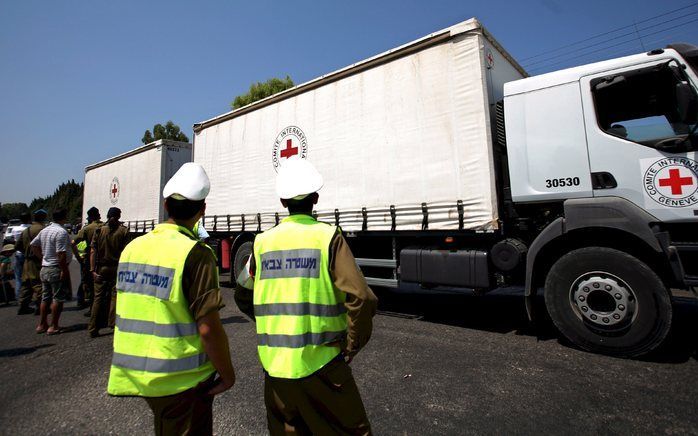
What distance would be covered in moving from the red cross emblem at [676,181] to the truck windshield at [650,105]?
0.22m

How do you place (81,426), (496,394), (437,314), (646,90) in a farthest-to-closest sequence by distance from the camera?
1. (437,314)
2. (646,90)
3. (496,394)
4. (81,426)

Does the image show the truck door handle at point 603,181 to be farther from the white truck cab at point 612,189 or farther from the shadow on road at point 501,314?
the shadow on road at point 501,314

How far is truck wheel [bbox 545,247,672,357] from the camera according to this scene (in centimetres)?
320

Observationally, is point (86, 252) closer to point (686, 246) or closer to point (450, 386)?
point (450, 386)

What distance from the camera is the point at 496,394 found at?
275cm

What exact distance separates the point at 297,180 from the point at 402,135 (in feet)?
11.5

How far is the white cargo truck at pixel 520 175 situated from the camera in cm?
331

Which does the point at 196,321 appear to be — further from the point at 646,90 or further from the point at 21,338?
the point at 21,338

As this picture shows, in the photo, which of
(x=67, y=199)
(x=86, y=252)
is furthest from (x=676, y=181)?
(x=67, y=199)

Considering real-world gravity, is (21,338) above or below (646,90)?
below

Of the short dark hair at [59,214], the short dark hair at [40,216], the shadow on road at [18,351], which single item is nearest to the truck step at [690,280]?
the shadow on road at [18,351]

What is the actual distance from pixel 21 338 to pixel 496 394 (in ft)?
20.1

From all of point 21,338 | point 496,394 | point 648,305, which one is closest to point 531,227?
point 648,305

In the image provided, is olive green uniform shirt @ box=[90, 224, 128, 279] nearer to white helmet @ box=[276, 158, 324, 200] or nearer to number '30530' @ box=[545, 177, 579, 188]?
white helmet @ box=[276, 158, 324, 200]
